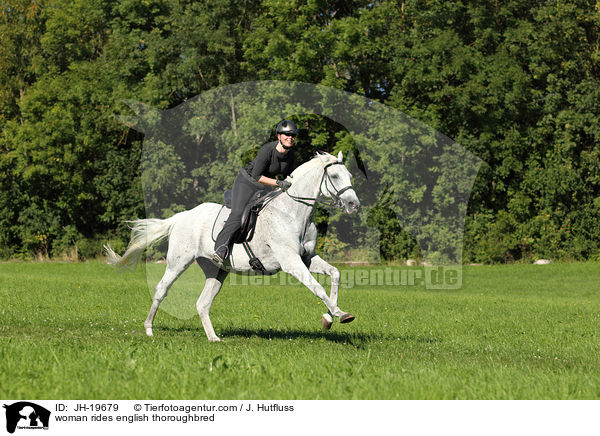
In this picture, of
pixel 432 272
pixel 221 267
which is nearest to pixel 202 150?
pixel 432 272

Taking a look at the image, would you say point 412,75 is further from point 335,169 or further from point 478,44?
point 335,169

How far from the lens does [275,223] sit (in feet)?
34.3

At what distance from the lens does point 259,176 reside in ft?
34.6

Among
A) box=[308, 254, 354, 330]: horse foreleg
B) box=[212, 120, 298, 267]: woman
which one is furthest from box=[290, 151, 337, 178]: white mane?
box=[308, 254, 354, 330]: horse foreleg

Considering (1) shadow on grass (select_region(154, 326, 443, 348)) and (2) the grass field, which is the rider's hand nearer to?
(2) the grass field

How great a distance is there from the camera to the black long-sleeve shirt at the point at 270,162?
10500 mm

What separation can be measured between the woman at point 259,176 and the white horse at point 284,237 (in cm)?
22

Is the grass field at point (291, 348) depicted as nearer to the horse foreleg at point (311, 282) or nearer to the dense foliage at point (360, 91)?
the horse foreleg at point (311, 282)

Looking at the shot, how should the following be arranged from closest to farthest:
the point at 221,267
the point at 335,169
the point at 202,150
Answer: the point at 335,169
the point at 221,267
the point at 202,150

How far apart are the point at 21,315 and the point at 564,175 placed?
3308 cm

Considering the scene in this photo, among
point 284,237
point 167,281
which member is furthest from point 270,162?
point 167,281

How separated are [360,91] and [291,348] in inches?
1190

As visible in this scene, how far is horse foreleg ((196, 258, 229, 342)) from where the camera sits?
11.5 m
